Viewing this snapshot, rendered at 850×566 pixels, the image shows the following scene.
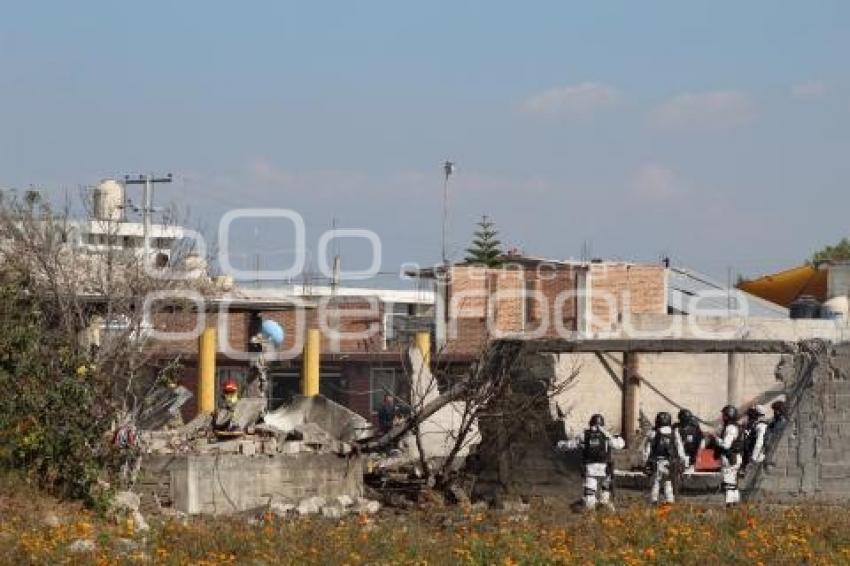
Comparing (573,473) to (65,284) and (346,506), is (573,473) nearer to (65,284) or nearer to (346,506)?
(346,506)

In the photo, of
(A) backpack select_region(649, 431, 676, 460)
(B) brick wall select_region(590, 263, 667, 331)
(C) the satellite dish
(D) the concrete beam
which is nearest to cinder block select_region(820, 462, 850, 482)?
(D) the concrete beam

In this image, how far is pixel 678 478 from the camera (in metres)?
26.5

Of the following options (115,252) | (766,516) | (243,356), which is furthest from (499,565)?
(243,356)

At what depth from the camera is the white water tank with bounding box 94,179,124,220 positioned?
38.7 meters

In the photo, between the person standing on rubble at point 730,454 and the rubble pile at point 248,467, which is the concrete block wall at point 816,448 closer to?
the person standing on rubble at point 730,454

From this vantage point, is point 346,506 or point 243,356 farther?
point 243,356

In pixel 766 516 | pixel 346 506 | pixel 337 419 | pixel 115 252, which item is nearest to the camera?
pixel 766 516

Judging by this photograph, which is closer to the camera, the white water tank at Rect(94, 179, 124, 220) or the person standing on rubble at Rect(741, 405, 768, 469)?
the person standing on rubble at Rect(741, 405, 768, 469)

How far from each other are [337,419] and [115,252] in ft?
24.6

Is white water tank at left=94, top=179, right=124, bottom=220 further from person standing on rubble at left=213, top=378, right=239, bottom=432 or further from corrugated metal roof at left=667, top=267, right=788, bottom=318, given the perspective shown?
corrugated metal roof at left=667, top=267, right=788, bottom=318

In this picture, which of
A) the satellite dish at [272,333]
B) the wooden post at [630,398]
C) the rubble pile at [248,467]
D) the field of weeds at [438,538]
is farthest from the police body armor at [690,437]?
the satellite dish at [272,333]

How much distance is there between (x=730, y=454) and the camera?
25.4 metres

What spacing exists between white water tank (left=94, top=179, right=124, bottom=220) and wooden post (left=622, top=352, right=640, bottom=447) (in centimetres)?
1042

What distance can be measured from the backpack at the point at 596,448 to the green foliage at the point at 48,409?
6617 mm
